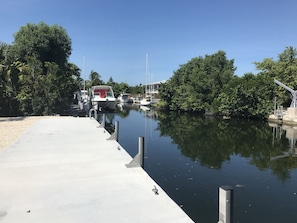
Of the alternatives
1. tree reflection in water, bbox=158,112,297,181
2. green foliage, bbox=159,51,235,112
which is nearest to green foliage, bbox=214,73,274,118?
green foliage, bbox=159,51,235,112

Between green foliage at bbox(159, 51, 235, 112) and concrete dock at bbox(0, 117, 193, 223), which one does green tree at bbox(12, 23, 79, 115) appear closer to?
concrete dock at bbox(0, 117, 193, 223)

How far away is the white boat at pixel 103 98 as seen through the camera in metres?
34.6

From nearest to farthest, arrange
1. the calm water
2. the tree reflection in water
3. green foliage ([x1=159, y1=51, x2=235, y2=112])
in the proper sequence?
the calm water → the tree reflection in water → green foliage ([x1=159, y1=51, x2=235, y2=112])

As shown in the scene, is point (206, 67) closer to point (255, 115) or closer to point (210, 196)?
point (255, 115)

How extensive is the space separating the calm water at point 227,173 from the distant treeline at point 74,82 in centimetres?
886

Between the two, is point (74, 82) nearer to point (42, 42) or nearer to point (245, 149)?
point (42, 42)

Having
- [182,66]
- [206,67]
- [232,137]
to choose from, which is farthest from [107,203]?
[182,66]

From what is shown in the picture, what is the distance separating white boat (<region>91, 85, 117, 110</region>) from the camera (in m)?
34.6

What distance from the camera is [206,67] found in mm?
41125

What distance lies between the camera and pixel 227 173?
9.70m

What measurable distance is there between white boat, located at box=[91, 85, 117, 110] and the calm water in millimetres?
18382

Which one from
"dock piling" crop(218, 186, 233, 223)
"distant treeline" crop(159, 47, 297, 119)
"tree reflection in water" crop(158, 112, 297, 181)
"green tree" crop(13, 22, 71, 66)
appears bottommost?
"tree reflection in water" crop(158, 112, 297, 181)

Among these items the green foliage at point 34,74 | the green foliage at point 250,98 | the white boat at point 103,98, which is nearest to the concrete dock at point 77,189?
the green foliage at point 34,74

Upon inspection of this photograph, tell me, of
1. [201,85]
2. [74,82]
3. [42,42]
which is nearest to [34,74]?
[42,42]
